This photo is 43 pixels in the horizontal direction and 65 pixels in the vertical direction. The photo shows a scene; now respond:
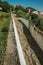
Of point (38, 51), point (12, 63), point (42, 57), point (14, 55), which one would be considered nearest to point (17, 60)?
point (12, 63)

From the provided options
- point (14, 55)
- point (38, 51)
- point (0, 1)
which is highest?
point (14, 55)

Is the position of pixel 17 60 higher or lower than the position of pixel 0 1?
higher

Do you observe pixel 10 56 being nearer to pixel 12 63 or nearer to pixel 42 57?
pixel 12 63

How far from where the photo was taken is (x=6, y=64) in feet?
27.7

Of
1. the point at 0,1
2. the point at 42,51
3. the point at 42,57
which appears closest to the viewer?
the point at 42,57

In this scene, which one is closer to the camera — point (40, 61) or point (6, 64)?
point (6, 64)

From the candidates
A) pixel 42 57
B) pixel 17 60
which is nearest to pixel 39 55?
pixel 42 57

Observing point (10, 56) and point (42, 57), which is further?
point (42, 57)

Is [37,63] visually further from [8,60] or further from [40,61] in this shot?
[8,60]

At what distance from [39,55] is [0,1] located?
100956 millimetres

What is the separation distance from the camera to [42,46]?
12375 mm

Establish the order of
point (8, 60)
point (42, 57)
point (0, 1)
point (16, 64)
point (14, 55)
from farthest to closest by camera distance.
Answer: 1. point (0, 1)
2. point (42, 57)
3. point (14, 55)
4. point (8, 60)
5. point (16, 64)

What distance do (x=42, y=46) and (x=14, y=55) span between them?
129 inches

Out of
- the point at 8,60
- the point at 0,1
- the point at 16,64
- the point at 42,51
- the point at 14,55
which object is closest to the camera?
the point at 16,64
